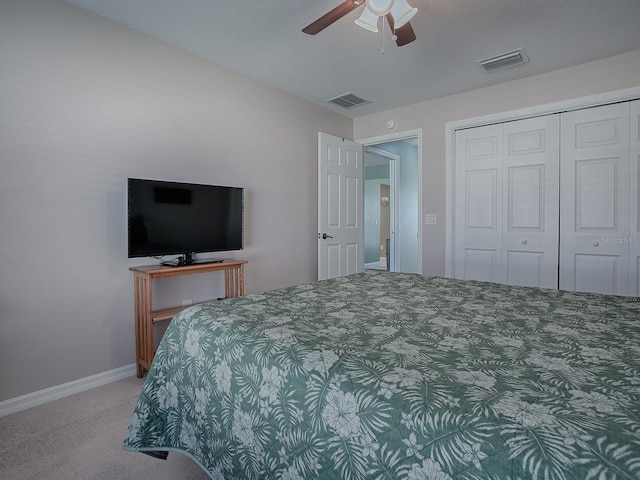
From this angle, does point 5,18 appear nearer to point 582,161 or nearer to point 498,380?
point 498,380

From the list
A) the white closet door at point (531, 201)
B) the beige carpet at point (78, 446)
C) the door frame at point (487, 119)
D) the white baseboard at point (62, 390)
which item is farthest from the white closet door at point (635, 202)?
the white baseboard at point (62, 390)

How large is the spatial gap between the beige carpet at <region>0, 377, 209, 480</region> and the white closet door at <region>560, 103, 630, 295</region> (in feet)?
11.5

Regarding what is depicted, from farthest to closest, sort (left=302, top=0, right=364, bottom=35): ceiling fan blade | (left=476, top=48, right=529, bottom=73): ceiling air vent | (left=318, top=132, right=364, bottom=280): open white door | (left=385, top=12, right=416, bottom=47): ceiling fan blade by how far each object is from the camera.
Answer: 1. (left=318, top=132, right=364, bottom=280): open white door
2. (left=476, top=48, right=529, bottom=73): ceiling air vent
3. (left=385, top=12, right=416, bottom=47): ceiling fan blade
4. (left=302, top=0, right=364, bottom=35): ceiling fan blade

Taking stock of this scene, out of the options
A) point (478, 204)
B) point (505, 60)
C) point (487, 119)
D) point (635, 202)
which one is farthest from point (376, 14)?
point (635, 202)

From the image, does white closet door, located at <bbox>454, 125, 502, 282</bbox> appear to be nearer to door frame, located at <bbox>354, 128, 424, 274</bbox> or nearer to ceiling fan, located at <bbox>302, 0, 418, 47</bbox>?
door frame, located at <bbox>354, 128, 424, 274</bbox>

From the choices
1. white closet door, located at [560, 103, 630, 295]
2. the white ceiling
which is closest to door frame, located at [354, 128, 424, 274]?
the white ceiling

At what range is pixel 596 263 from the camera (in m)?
3.17

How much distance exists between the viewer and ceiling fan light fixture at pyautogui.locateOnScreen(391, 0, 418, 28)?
1910mm

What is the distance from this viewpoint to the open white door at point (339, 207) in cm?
407

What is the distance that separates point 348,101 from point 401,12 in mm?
2148

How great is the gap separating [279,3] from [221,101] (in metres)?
1.19

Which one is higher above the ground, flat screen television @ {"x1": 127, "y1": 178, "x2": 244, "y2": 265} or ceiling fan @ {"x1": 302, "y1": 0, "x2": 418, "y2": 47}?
ceiling fan @ {"x1": 302, "y1": 0, "x2": 418, "y2": 47}

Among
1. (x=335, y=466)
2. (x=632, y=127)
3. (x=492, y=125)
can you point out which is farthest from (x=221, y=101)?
(x=632, y=127)

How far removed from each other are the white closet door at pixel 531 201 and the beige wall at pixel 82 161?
280 centimetres
